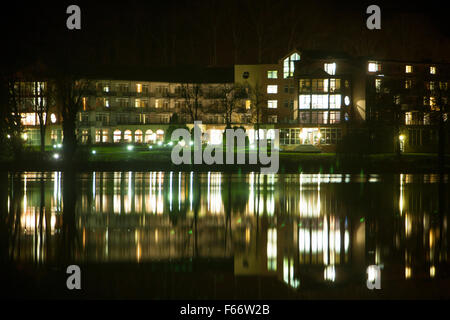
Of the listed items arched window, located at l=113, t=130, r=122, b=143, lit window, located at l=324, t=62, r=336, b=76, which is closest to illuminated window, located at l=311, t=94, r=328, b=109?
lit window, located at l=324, t=62, r=336, b=76

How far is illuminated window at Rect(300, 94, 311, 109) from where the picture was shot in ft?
254

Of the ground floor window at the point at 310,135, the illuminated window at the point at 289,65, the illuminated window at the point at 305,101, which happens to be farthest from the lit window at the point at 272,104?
the ground floor window at the point at 310,135

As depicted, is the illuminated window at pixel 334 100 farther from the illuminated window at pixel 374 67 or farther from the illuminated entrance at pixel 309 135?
the illuminated window at pixel 374 67

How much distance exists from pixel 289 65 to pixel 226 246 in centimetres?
7363

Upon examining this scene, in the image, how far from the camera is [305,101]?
77.8m

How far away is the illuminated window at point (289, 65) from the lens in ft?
268

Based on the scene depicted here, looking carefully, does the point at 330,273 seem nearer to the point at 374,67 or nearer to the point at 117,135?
the point at 374,67

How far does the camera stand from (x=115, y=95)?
93.9 metres

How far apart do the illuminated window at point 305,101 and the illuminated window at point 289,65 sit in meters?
6.63

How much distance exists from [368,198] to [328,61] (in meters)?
57.2

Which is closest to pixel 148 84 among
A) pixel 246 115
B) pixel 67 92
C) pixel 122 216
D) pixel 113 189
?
pixel 246 115

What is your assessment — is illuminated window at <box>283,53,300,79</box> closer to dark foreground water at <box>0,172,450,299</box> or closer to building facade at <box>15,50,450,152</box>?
building facade at <box>15,50,450,152</box>

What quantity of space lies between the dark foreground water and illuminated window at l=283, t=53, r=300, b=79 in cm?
6149

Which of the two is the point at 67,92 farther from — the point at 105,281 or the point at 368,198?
the point at 105,281
